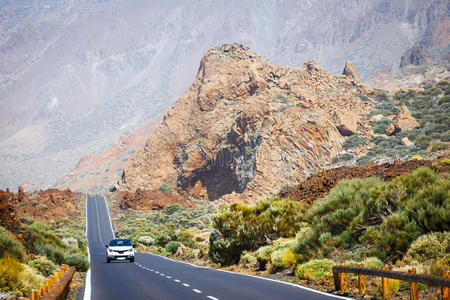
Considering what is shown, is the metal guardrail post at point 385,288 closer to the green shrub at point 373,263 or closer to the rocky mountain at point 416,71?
the green shrub at point 373,263

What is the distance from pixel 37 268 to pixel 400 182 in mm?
13354

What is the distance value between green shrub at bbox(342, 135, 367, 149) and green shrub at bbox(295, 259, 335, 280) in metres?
60.0

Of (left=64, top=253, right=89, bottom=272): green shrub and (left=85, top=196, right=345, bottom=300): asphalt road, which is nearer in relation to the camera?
(left=85, top=196, right=345, bottom=300): asphalt road

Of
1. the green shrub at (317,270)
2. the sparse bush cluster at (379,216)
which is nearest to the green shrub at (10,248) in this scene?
the green shrub at (317,270)

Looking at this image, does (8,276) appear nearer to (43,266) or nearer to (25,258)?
(25,258)

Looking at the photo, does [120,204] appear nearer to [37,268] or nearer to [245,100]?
[245,100]

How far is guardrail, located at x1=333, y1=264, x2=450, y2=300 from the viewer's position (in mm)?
9594

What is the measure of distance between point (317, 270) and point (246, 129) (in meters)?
63.3

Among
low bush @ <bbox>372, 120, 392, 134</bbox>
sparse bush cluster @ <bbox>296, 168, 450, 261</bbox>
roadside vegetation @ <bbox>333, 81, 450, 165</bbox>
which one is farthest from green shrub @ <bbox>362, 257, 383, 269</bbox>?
low bush @ <bbox>372, 120, 392, 134</bbox>

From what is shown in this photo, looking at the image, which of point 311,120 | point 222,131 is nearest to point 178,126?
point 222,131

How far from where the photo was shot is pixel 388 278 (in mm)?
12180

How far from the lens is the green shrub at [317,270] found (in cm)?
1683

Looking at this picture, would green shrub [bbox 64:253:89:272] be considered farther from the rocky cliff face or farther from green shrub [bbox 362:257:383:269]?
the rocky cliff face

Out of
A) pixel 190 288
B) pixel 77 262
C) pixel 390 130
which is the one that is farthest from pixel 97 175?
pixel 190 288
